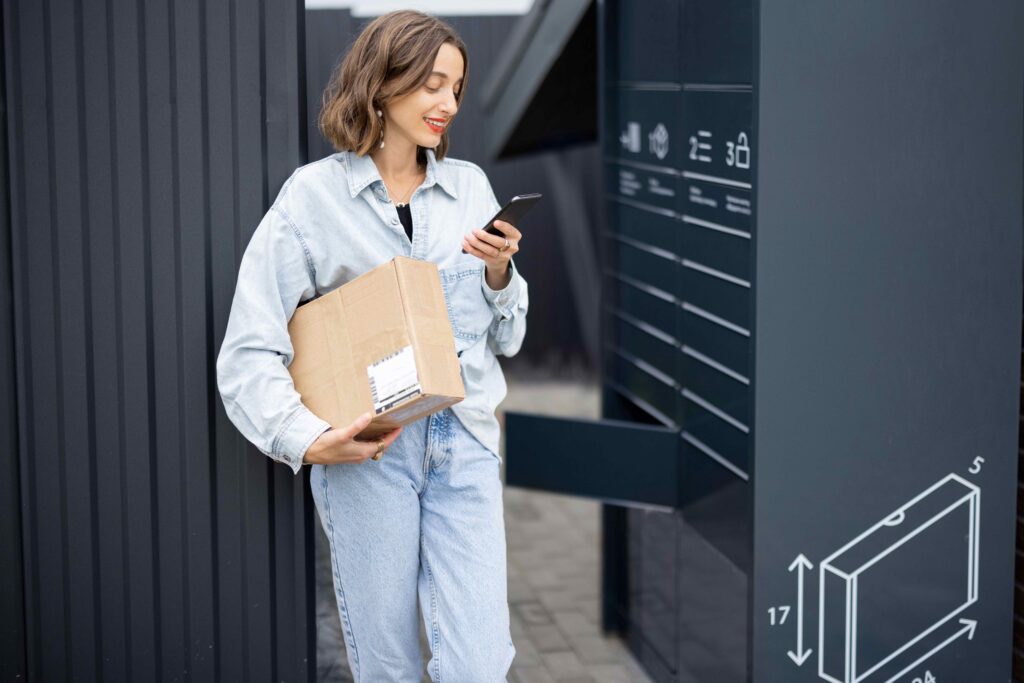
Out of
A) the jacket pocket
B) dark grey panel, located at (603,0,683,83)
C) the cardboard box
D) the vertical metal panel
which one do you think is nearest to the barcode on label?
the cardboard box

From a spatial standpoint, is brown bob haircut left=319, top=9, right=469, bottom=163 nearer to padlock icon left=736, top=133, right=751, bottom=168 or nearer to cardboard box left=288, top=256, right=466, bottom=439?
cardboard box left=288, top=256, right=466, bottom=439

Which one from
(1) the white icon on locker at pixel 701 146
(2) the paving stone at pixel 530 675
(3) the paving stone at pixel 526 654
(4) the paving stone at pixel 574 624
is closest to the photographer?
(1) the white icon on locker at pixel 701 146

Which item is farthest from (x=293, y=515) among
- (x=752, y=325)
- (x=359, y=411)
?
(x=752, y=325)

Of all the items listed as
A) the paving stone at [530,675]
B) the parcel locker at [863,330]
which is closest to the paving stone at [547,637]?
the paving stone at [530,675]

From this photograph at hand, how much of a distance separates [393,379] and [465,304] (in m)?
0.31

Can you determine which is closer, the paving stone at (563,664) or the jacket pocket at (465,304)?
the jacket pocket at (465,304)

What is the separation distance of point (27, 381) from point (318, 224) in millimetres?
737

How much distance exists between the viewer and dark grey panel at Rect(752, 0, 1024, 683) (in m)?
2.91

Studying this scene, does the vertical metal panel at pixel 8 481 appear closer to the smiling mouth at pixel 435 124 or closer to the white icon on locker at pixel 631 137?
the smiling mouth at pixel 435 124

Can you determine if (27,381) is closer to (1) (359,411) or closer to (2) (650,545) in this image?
(1) (359,411)

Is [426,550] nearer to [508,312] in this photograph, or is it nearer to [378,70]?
[508,312]

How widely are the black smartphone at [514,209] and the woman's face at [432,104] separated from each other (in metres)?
0.22

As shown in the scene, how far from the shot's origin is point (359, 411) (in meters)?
2.42

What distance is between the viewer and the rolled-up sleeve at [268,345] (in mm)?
2445
